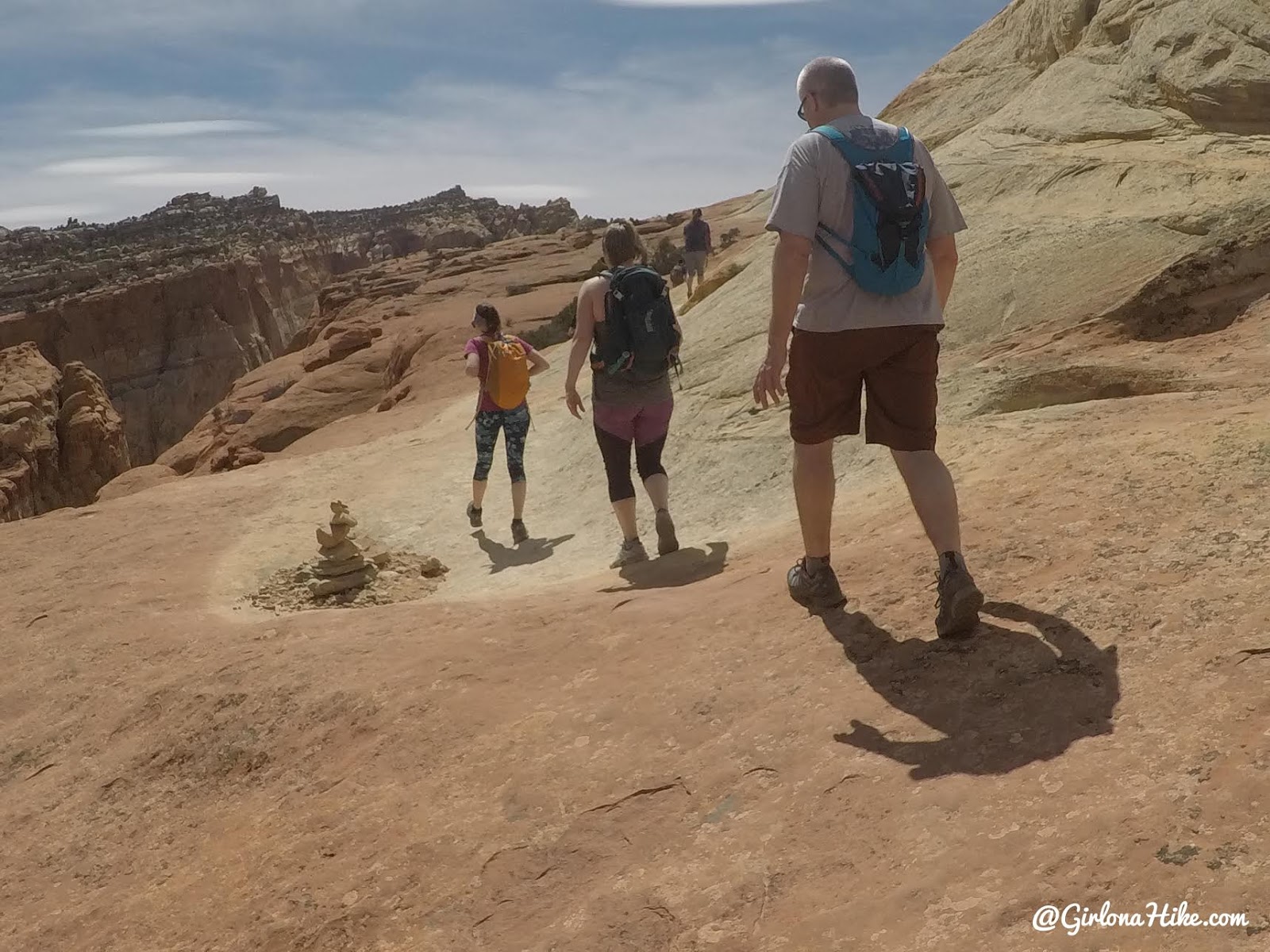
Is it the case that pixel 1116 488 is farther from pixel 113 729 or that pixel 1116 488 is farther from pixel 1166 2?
pixel 1166 2

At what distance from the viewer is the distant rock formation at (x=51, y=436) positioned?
23.7 metres

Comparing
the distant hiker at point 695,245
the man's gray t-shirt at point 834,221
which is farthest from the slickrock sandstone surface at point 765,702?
the distant hiker at point 695,245

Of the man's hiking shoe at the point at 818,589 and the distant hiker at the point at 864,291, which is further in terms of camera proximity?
the man's hiking shoe at the point at 818,589

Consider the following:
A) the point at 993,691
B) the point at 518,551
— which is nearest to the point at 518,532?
the point at 518,551

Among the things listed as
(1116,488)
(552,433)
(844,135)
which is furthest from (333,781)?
(552,433)

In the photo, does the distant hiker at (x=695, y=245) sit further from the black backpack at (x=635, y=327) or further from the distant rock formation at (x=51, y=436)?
the distant rock formation at (x=51, y=436)

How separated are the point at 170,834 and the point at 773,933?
2.35 m

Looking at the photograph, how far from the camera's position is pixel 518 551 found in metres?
7.16

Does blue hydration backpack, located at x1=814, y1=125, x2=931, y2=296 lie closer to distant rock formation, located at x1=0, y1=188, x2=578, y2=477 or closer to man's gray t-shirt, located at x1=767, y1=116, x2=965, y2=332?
man's gray t-shirt, located at x1=767, y1=116, x2=965, y2=332

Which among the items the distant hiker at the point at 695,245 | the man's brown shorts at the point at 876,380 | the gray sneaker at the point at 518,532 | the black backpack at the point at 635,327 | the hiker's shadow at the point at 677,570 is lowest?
the gray sneaker at the point at 518,532

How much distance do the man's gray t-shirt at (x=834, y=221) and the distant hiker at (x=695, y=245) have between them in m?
11.5

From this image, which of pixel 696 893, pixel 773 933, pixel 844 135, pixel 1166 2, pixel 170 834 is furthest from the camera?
pixel 1166 2

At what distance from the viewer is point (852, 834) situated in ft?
7.89

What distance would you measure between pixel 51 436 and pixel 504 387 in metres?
22.9
